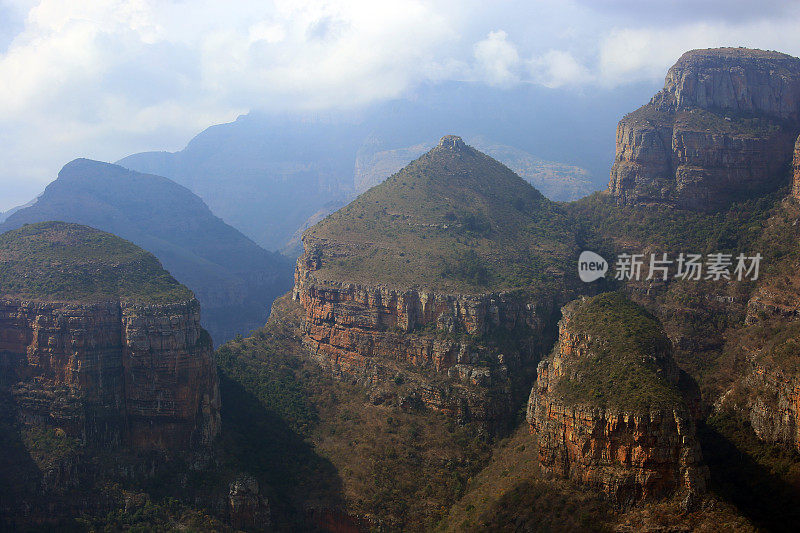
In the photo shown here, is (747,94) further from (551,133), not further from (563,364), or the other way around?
(551,133)

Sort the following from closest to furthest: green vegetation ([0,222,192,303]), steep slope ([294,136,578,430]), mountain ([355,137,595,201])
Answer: green vegetation ([0,222,192,303])
steep slope ([294,136,578,430])
mountain ([355,137,595,201])

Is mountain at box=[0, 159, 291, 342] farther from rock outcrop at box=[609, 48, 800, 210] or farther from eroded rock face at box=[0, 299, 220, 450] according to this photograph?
rock outcrop at box=[609, 48, 800, 210]

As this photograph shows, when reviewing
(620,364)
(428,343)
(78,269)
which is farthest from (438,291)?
(78,269)

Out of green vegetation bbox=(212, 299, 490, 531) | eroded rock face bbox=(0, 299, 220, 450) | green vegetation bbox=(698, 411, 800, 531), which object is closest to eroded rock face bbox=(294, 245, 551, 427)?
green vegetation bbox=(212, 299, 490, 531)

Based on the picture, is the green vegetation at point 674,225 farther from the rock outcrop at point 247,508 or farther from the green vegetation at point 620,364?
the rock outcrop at point 247,508

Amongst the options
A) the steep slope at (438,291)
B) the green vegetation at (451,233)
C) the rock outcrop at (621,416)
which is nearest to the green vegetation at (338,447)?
the steep slope at (438,291)
